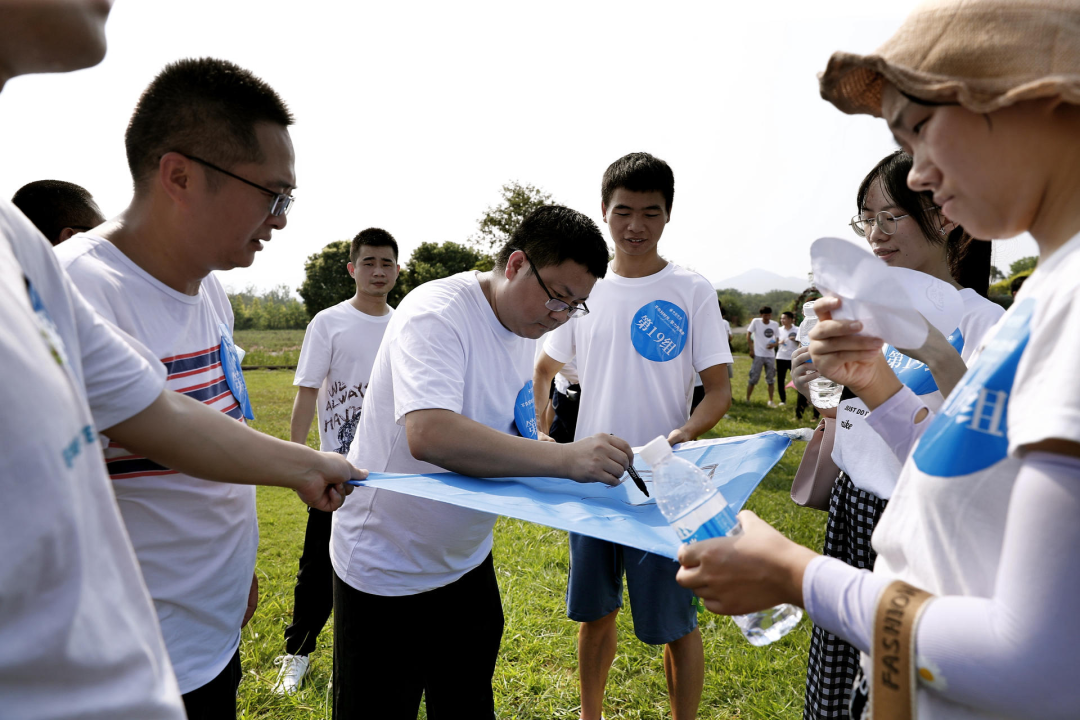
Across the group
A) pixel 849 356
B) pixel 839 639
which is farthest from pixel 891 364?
pixel 839 639

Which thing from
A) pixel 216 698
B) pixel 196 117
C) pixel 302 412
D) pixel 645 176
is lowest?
pixel 216 698

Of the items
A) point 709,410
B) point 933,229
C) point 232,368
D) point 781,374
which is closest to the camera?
point 232,368

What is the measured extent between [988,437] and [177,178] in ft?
6.63

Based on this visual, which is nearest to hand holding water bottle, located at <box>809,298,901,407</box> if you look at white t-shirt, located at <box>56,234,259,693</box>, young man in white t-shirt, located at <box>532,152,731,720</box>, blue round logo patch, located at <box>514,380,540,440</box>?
blue round logo patch, located at <box>514,380,540,440</box>

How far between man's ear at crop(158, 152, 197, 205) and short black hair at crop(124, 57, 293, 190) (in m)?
0.03

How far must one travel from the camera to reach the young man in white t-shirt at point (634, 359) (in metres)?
3.00

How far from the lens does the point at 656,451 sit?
5.44ft

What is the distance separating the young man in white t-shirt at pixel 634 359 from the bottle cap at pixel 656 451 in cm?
128

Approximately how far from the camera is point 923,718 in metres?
0.92

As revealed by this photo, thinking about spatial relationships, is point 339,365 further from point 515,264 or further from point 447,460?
point 447,460

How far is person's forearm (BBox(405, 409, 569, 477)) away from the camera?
1.94m

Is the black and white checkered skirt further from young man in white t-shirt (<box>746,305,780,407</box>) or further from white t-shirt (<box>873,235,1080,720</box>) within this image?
young man in white t-shirt (<box>746,305,780,407</box>)

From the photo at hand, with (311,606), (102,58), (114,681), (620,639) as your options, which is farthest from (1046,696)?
(311,606)

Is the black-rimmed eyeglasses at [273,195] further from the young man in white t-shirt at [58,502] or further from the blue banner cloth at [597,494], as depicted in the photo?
the blue banner cloth at [597,494]
